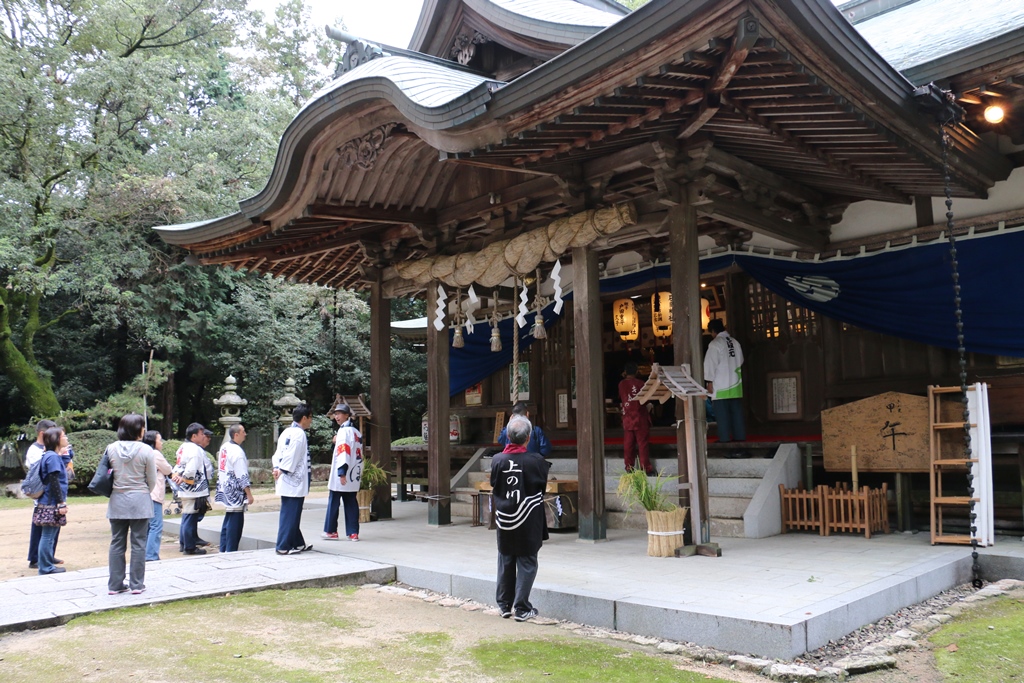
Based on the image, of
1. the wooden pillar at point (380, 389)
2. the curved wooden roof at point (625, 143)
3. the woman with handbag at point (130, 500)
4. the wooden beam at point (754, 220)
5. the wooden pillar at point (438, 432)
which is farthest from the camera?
the wooden pillar at point (380, 389)

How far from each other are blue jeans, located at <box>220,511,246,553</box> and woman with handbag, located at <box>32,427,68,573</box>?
1636 millimetres

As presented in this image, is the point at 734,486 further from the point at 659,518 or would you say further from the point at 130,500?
the point at 130,500

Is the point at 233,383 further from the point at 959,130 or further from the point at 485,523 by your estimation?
the point at 959,130

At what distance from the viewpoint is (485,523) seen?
10070 mm

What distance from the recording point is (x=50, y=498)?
810cm

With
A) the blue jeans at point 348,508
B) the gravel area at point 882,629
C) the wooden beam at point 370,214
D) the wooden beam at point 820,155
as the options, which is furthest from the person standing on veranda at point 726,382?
the blue jeans at point 348,508

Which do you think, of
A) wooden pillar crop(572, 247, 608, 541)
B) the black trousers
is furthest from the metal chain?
the black trousers

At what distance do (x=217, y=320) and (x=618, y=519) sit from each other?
1958 cm

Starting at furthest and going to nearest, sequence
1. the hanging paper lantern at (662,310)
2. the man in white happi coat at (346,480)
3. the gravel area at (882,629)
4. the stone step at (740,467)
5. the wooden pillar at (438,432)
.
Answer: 1. the hanging paper lantern at (662,310)
2. the wooden pillar at (438,432)
3. the man in white happi coat at (346,480)
4. the stone step at (740,467)
5. the gravel area at (882,629)

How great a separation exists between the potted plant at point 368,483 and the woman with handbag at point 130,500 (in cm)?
436

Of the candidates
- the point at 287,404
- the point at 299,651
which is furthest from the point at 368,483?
the point at 287,404

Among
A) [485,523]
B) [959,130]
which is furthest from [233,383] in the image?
[959,130]

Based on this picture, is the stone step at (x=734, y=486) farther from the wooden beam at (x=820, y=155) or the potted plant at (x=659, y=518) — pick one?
the wooden beam at (x=820, y=155)

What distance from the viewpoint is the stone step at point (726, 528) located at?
8.26 m
